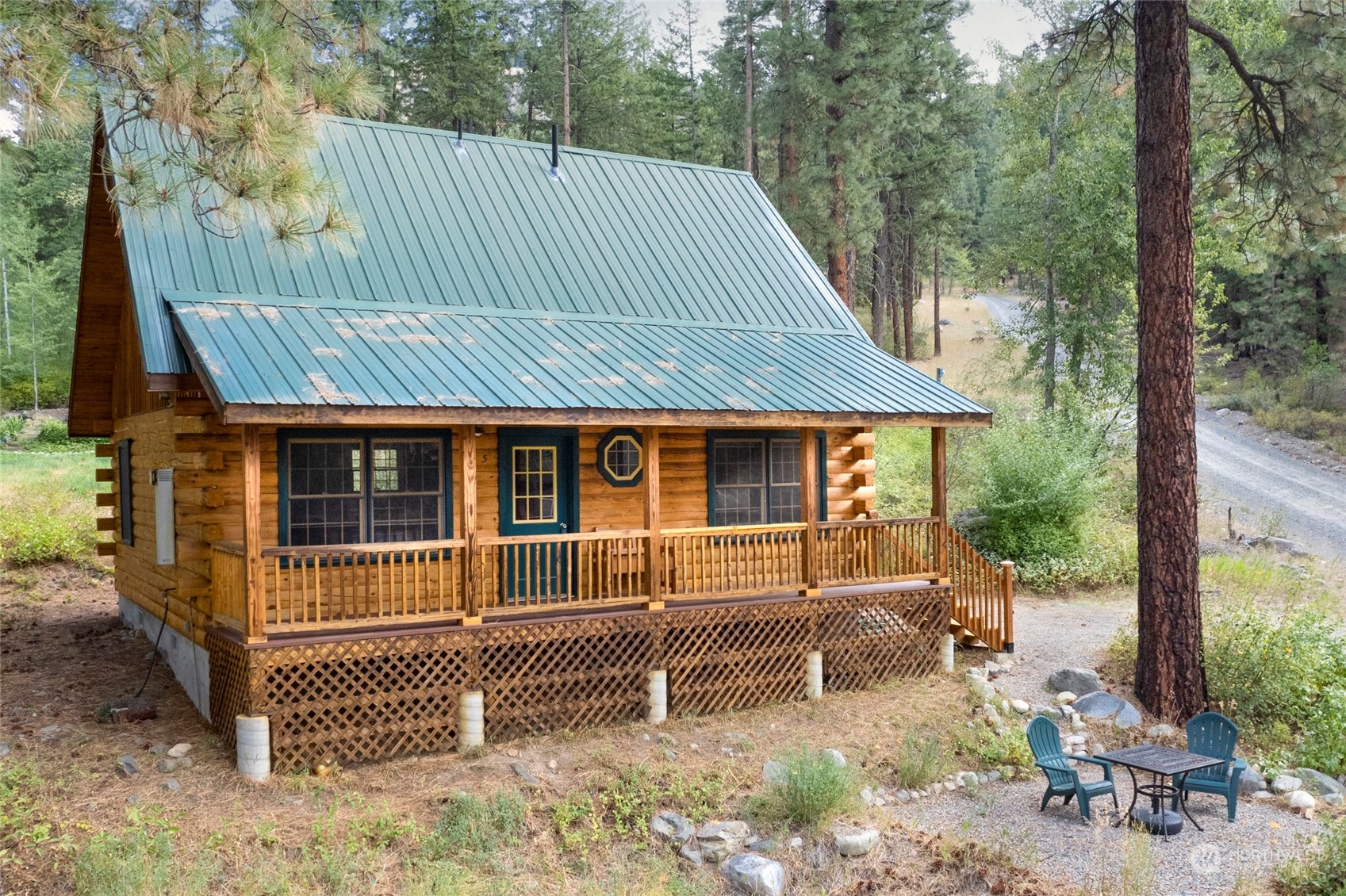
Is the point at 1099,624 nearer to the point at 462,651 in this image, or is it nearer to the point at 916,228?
the point at 462,651

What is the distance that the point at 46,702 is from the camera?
1180 cm

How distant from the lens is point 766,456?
Answer: 14750 mm

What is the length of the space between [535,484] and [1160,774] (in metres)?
7.55

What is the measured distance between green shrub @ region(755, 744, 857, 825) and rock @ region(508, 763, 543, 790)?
2.13 meters

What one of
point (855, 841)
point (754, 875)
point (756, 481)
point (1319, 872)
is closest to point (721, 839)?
point (754, 875)

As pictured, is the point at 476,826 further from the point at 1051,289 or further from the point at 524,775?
the point at 1051,289

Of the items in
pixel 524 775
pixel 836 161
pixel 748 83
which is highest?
pixel 748 83

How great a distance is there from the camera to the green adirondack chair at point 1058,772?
952 cm

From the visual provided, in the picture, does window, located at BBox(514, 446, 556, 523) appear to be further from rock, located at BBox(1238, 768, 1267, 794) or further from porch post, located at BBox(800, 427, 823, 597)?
rock, located at BBox(1238, 768, 1267, 794)

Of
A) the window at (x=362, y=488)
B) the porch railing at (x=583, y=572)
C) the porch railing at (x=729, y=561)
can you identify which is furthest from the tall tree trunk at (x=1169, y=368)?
the window at (x=362, y=488)

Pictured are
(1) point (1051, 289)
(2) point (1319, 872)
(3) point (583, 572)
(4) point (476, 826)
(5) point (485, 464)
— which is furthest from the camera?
(1) point (1051, 289)

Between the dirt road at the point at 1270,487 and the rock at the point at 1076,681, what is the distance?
40.0ft

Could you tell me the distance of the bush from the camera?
20.0 m

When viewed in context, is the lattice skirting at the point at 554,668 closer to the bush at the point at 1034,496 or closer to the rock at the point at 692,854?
the rock at the point at 692,854
